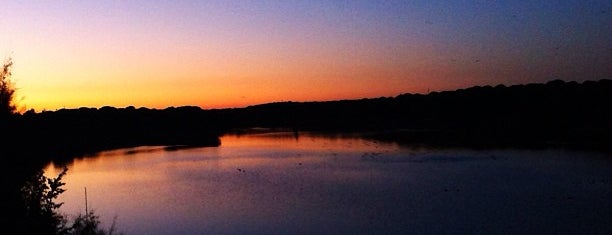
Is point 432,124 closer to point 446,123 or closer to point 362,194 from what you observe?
point 446,123

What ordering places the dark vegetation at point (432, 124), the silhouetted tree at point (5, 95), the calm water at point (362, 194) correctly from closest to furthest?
the silhouetted tree at point (5, 95), the calm water at point (362, 194), the dark vegetation at point (432, 124)

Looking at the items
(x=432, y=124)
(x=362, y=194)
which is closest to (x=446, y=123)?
(x=432, y=124)

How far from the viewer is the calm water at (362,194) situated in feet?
62.3

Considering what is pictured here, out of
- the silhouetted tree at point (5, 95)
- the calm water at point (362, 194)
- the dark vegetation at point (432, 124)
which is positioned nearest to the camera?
the silhouetted tree at point (5, 95)

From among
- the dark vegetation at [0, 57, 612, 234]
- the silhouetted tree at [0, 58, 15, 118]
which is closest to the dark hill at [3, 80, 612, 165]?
the dark vegetation at [0, 57, 612, 234]

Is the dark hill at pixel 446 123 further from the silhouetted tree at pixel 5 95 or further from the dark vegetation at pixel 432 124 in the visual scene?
the silhouetted tree at pixel 5 95

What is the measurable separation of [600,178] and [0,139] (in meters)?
26.4

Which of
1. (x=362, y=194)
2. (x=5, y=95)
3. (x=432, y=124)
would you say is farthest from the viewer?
(x=432, y=124)

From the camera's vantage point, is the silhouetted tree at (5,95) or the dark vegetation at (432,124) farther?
the dark vegetation at (432,124)

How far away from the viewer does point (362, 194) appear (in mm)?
25109

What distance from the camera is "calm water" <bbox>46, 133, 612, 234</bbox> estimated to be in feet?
62.3

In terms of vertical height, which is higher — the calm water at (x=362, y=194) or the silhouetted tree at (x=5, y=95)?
the silhouetted tree at (x=5, y=95)

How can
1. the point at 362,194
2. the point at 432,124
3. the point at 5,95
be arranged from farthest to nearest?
the point at 432,124, the point at 362,194, the point at 5,95

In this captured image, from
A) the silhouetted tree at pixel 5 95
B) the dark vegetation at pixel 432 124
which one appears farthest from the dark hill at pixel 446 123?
the silhouetted tree at pixel 5 95
